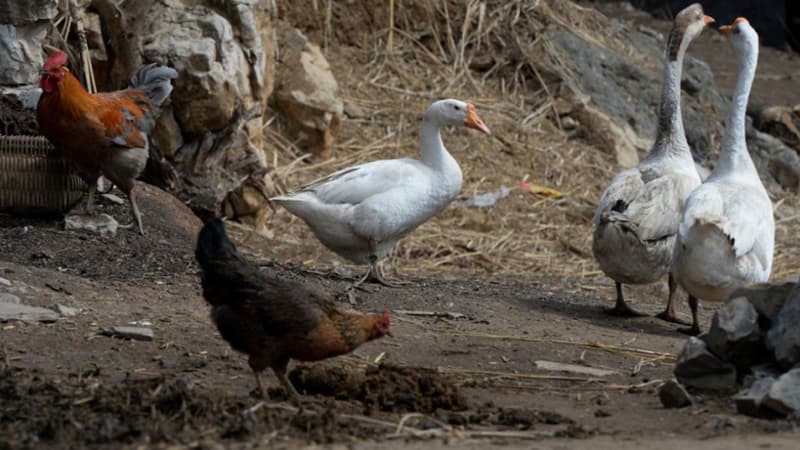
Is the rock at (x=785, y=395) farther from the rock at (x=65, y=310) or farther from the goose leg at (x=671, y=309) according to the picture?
the rock at (x=65, y=310)

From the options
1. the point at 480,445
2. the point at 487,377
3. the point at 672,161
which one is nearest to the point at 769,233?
the point at 672,161

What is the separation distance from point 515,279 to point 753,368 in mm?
3928

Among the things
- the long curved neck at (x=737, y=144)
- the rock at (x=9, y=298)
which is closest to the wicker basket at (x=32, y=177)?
the rock at (x=9, y=298)

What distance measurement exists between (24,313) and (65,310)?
22cm

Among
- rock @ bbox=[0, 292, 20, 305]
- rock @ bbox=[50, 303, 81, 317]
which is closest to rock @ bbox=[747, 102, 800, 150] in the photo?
rock @ bbox=[50, 303, 81, 317]

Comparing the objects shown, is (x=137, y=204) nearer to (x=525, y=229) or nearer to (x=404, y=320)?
(x=404, y=320)

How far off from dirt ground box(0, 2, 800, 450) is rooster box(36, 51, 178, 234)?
0.45 m

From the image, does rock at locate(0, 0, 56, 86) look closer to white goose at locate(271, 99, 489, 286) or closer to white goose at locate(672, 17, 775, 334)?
white goose at locate(271, 99, 489, 286)

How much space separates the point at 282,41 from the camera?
11320 mm

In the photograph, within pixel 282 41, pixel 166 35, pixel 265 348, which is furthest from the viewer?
pixel 282 41


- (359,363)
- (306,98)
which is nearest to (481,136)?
(306,98)

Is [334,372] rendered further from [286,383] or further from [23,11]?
[23,11]

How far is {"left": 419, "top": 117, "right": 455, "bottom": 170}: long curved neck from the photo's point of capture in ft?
26.3

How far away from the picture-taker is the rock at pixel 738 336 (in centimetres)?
546
